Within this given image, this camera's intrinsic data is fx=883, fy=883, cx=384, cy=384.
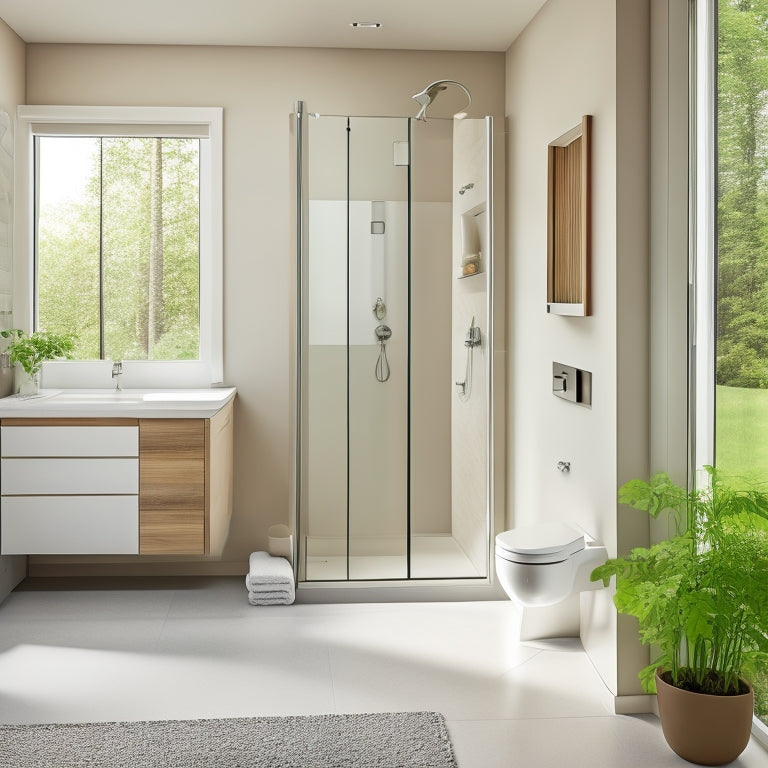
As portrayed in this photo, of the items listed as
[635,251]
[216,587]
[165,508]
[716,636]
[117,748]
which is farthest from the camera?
[216,587]

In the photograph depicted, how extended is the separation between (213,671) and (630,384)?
1821 mm

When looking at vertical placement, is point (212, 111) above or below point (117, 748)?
above

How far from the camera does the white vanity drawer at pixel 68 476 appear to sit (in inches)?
149

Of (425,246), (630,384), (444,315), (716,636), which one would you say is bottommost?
(716,636)

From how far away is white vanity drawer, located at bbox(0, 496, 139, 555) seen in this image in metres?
3.81

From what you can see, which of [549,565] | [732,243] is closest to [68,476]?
[549,565]

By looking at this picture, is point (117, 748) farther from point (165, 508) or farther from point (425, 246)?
point (425, 246)

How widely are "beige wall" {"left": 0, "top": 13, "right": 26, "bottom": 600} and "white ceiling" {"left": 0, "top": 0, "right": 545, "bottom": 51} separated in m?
0.06

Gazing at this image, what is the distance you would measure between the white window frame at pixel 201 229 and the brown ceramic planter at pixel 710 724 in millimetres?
2724

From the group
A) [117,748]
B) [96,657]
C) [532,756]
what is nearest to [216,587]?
[96,657]

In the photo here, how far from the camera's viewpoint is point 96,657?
338cm

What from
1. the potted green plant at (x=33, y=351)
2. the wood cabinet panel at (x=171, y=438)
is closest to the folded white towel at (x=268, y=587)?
the wood cabinet panel at (x=171, y=438)

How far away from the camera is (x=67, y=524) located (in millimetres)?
3812

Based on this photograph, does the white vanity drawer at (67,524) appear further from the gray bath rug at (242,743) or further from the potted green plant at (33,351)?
the gray bath rug at (242,743)
